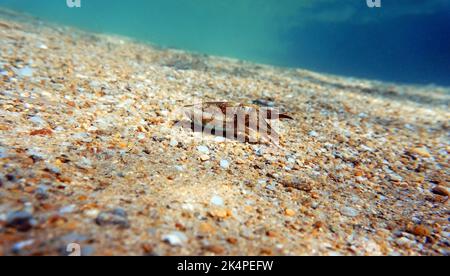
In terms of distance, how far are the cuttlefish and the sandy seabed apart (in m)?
0.21

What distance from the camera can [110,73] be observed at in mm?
5809

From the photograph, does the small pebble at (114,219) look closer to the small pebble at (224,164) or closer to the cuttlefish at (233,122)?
the small pebble at (224,164)

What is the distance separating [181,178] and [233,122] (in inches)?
60.5

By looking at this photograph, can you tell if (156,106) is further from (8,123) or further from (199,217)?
(199,217)

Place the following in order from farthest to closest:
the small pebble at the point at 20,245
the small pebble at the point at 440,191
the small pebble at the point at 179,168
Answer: the small pebble at the point at 440,191 → the small pebble at the point at 179,168 → the small pebble at the point at 20,245

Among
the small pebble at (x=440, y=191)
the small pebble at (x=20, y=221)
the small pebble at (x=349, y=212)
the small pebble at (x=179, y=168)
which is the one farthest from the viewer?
the small pebble at (x=440, y=191)

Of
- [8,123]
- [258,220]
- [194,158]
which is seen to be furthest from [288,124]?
[8,123]

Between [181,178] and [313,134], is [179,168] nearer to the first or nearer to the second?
[181,178]

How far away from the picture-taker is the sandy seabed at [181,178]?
199 centimetres

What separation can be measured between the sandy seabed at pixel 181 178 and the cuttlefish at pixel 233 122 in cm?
21

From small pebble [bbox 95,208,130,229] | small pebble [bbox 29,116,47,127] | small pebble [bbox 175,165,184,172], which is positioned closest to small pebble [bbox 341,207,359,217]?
small pebble [bbox 175,165,184,172]

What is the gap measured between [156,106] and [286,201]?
2945mm

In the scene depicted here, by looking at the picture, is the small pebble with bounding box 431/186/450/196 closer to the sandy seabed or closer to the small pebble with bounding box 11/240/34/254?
the sandy seabed

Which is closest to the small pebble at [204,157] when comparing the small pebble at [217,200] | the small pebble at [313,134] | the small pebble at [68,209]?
the small pebble at [217,200]
